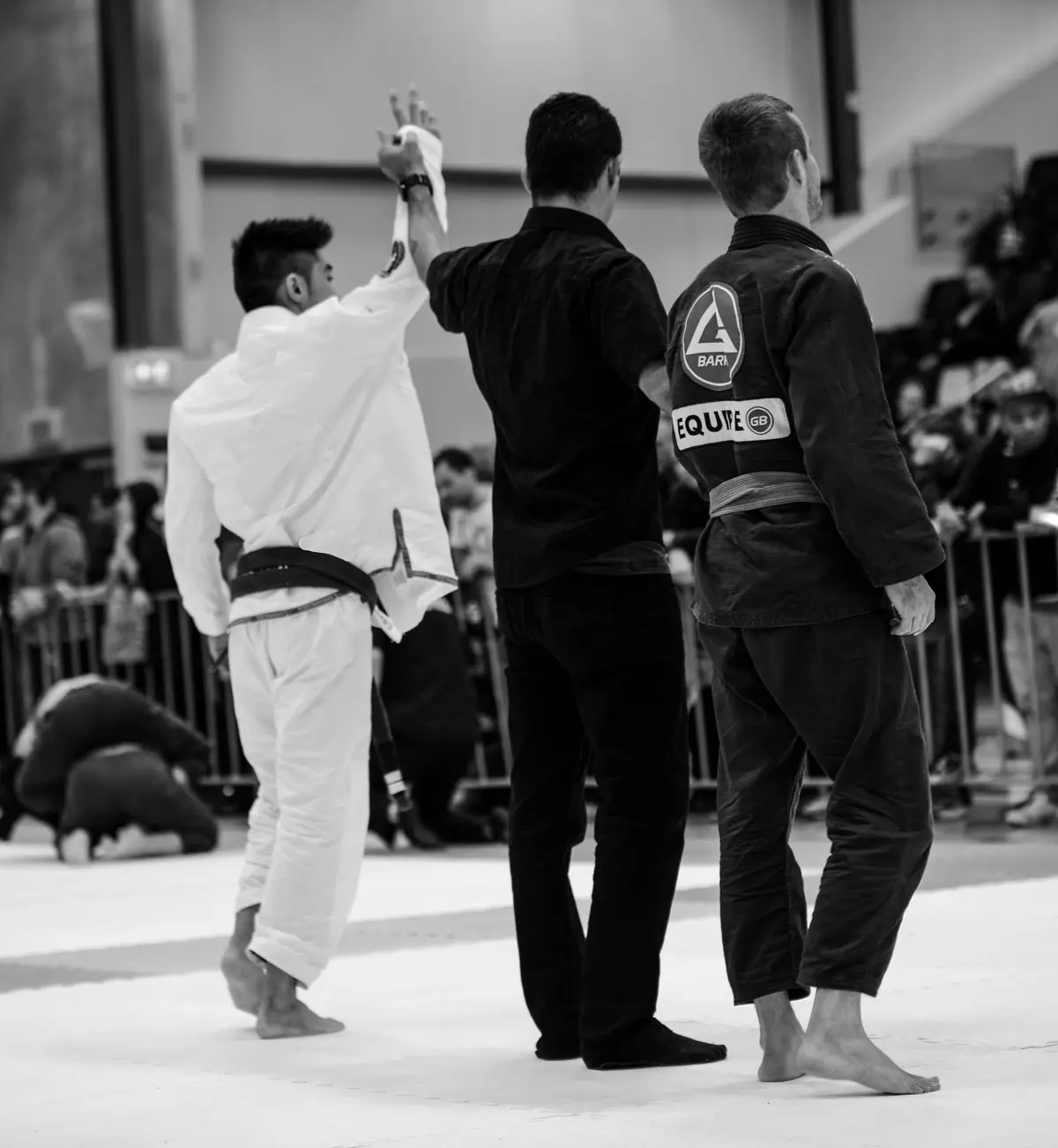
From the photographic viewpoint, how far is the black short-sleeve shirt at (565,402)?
12.7ft

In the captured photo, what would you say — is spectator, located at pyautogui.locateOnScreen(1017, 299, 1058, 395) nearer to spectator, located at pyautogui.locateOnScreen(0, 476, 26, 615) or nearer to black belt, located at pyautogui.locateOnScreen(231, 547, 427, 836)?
black belt, located at pyautogui.locateOnScreen(231, 547, 427, 836)

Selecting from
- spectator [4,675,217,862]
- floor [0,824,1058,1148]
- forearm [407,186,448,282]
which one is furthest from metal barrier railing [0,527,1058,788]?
forearm [407,186,448,282]

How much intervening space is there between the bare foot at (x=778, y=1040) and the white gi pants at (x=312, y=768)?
1243mm

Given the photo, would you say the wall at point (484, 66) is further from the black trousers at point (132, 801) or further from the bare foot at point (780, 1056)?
the bare foot at point (780, 1056)

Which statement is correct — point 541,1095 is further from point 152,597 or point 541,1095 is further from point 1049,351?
point 152,597

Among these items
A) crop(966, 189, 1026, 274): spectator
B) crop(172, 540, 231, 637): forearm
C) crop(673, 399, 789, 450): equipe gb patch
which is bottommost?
crop(172, 540, 231, 637): forearm

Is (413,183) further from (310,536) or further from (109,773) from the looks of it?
(109,773)

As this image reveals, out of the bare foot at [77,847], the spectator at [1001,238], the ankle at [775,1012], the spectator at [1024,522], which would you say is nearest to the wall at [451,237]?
the spectator at [1001,238]

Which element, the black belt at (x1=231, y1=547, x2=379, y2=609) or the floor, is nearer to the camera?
the floor

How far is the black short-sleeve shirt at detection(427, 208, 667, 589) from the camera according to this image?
387 centimetres

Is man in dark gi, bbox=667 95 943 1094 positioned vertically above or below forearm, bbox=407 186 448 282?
below

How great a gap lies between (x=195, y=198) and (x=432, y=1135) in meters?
14.1

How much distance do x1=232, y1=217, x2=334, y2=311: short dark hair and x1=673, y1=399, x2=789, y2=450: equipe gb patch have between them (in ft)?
4.99

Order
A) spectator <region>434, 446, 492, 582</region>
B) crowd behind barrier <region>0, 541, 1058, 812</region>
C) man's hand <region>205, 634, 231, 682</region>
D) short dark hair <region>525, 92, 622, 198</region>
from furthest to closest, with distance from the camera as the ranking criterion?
spectator <region>434, 446, 492, 582</region> → crowd behind barrier <region>0, 541, 1058, 812</region> → man's hand <region>205, 634, 231, 682</region> → short dark hair <region>525, 92, 622, 198</region>
